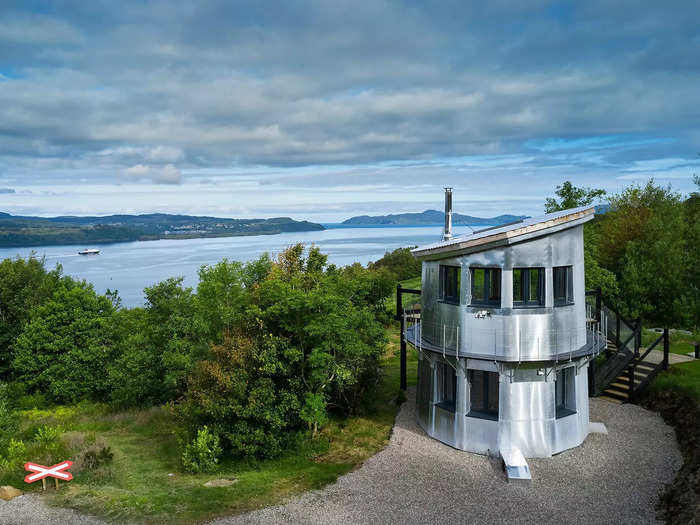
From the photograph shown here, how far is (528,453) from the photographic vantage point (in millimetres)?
16953

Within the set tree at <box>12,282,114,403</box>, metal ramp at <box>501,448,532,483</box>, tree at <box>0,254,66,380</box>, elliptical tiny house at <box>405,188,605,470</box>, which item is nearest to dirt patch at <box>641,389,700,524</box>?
elliptical tiny house at <box>405,188,605,470</box>

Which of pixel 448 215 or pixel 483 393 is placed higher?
pixel 448 215

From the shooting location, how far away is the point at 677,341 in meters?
30.5

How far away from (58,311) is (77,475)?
62.9 ft

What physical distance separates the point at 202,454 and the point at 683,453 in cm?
1597

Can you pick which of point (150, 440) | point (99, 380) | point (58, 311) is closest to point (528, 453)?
point (150, 440)

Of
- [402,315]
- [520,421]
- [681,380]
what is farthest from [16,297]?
[681,380]

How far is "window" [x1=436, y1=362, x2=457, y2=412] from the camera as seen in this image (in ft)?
61.0

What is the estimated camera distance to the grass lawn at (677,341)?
93.9 ft

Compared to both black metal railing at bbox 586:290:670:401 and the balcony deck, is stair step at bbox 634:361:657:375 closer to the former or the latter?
black metal railing at bbox 586:290:670:401

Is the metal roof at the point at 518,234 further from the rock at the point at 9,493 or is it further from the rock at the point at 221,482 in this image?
the rock at the point at 9,493

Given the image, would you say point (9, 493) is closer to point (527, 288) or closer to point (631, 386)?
point (527, 288)

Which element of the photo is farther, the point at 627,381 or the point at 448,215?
the point at 627,381

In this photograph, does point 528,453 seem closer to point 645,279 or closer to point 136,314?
point 645,279
